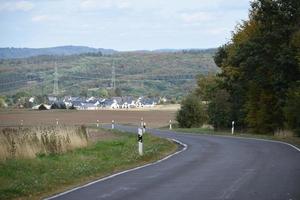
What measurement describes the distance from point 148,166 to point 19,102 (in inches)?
4904

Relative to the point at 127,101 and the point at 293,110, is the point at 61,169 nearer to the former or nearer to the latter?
the point at 293,110

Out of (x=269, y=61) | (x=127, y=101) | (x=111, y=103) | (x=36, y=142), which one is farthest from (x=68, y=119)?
(x=127, y=101)

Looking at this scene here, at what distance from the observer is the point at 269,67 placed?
44.3m

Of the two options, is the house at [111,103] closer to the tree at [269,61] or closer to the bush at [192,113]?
the bush at [192,113]

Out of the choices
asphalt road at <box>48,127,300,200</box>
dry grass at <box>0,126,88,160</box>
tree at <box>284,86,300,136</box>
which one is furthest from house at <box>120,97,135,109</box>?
asphalt road at <box>48,127,300,200</box>

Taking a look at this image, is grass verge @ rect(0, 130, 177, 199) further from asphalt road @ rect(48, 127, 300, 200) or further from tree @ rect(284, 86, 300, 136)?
tree @ rect(284, 86, 300, 136)

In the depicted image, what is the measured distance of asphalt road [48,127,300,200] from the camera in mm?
Result: 13688

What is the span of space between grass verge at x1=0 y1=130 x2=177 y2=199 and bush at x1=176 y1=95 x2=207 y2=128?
153ft

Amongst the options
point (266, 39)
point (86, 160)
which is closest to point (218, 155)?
point (86, 160)

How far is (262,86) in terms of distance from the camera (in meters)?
47.2

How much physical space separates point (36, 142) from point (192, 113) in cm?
5166

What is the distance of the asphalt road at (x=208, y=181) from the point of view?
44.9 feet

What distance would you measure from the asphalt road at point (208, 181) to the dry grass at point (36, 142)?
424cm

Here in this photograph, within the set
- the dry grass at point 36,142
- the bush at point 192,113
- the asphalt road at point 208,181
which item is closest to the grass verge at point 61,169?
the dry grass at point 36,142
